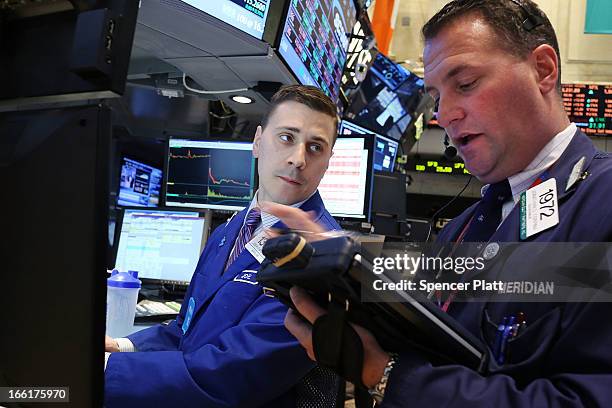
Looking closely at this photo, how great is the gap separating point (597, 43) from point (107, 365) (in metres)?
7.60

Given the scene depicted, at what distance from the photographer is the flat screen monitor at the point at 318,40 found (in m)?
2.35

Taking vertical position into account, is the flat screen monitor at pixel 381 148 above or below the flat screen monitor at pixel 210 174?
above

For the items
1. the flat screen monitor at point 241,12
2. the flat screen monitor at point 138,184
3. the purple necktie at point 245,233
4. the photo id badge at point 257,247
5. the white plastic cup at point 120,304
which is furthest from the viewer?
the flat screen monitor at point 138,184

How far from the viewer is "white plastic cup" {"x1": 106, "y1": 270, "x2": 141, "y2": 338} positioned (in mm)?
1693

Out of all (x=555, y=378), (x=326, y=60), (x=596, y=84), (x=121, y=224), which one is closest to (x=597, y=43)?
(x=596, y=84)

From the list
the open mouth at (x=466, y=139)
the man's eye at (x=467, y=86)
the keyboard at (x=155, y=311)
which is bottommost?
the keyboard at (x=155, y=311)

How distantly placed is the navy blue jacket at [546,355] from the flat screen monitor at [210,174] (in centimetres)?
177

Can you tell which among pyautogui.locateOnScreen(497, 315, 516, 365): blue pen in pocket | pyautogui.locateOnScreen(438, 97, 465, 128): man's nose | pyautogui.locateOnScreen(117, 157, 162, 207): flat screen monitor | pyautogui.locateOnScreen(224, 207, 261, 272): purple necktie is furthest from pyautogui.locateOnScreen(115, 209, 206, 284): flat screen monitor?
pyautogui.locateOnScreen(497, 315, 516, 365): blue pen in pocket

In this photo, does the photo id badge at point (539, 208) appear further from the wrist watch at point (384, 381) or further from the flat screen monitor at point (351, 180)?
the flat screen monitor at point (351, 180)

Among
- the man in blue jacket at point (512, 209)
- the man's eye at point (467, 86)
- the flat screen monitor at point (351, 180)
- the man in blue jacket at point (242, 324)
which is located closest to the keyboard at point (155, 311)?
the man in blue jacket at point (242, 324)

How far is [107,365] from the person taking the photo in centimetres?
117

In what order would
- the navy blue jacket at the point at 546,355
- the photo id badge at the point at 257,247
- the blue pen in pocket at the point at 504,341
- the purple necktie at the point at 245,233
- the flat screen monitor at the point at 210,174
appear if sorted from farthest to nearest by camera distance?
the flat screen monitor at the point at 210,174 < the purple necktie at the point at 245,233 < the photo id badge at the point at 257,247 < the blue pen in pocket at the point at 504,341 < the navy blue jacket at the point at 546,355

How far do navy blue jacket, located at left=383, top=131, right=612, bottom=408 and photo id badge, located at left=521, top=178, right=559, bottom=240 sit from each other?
0.01m

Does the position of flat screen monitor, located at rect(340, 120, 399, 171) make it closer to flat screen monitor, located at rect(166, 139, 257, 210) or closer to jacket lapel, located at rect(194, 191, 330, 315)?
flat screen monitor, located at rect(166, 139, 257, 210)
